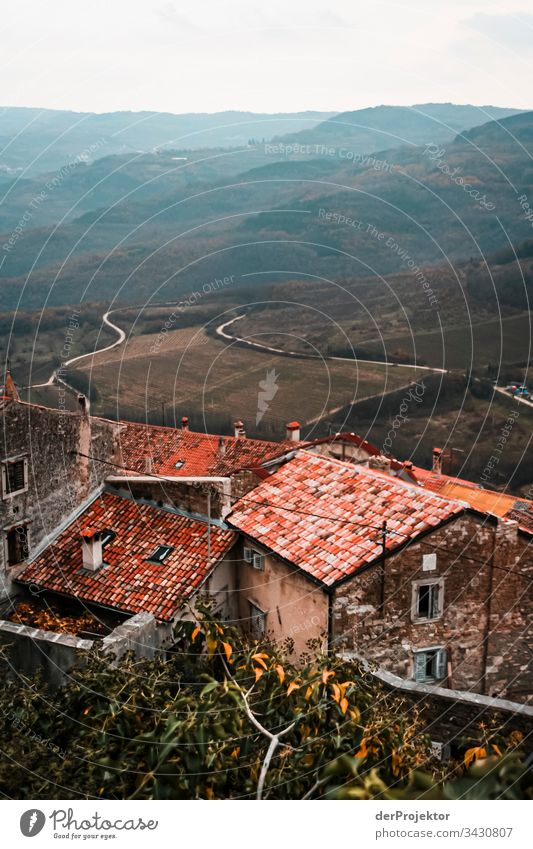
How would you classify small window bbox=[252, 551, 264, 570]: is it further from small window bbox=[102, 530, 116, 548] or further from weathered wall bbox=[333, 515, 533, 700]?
small window bbox=[102, 530, 116, 548]

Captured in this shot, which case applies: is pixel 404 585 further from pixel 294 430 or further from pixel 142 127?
pixel 142 127

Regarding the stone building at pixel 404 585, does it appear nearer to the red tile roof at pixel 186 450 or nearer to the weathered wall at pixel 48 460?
the weathered wall at pixel 48 460

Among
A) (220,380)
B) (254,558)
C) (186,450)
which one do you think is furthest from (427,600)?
(186,450)

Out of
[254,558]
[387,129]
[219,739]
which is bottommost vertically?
[254,558]

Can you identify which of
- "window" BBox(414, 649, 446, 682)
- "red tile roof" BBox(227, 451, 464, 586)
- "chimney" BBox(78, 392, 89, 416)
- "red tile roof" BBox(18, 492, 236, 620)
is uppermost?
"chimney" BBox(78, 392, 89, 416)

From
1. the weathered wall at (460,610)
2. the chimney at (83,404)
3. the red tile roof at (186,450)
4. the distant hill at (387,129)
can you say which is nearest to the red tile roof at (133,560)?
the chimney at (83,404)

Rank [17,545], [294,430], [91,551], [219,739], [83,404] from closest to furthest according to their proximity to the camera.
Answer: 1. [219,739]
2. [91,551]
3. [17,545]
4. [83,404]
5. [294,430]

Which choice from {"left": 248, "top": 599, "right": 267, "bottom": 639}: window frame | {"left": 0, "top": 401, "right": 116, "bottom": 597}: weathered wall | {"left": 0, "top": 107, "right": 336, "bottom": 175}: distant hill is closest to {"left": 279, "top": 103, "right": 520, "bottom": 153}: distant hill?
{"left": 0, "top": 107, "right": 336, "bottom": 175}: distant hill
